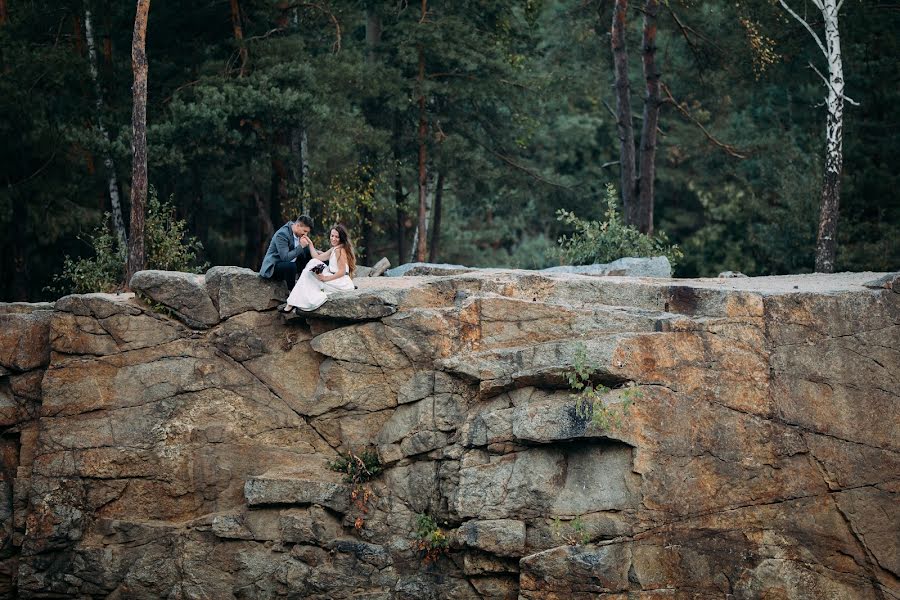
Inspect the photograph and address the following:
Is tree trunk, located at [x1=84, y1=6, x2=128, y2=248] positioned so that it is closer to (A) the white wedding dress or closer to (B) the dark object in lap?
(B) the dark object in lap

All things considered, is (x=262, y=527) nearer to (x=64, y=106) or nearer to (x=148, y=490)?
(x=148, y=490)

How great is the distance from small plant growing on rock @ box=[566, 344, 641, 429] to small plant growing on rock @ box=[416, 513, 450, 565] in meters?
2.51

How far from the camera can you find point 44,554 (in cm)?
1587

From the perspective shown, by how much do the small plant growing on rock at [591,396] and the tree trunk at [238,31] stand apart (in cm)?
1226

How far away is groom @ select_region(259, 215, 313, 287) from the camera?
15914 millimetres

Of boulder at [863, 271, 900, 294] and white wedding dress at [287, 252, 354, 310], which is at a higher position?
boulder at [863, 271, 900, 294]

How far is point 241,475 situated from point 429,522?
3081 mm

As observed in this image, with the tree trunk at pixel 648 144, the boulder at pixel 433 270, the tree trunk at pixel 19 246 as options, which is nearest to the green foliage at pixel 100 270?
the tree trunk at pixel 19 246

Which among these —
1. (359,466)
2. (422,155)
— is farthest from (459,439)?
(422,155)

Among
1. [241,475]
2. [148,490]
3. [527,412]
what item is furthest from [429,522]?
[148,490]

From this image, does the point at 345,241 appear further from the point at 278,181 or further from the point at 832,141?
the point at 832,141

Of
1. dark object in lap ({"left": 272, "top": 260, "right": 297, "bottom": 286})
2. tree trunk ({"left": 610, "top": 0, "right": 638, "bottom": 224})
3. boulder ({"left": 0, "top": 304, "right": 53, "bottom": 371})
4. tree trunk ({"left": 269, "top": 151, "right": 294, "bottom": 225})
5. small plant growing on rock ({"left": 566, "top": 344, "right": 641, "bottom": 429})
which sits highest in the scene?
tree trunk ({"left": 610, "top": 0, "right": 638, "bottom": 224})

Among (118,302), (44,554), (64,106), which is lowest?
(44,554)

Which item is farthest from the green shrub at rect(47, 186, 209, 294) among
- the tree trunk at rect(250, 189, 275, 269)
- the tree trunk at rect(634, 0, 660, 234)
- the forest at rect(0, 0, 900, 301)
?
the tree trunk at rect(634, 0, 660, 234)
